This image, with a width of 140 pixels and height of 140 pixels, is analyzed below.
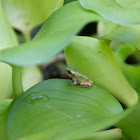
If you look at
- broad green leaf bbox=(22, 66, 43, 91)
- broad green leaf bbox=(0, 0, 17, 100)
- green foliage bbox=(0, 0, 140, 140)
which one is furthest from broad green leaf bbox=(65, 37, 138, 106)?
broad green leaf bbox=(22, 66, 43, 91)

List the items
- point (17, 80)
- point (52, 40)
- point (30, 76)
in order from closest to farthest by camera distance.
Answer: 1. point (52, 40)
2. point (17, 80)
3. point (30, 76)

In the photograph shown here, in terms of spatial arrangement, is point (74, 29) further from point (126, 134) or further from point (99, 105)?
point (126, 134)

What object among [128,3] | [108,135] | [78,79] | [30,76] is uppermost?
[128,3]

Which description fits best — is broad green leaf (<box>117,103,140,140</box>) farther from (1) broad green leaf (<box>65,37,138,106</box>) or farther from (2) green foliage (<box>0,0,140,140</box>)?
(1) broad green leaf (<box>65,37,138,106</box>)

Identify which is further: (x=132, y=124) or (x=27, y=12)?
(x=27, y=12)

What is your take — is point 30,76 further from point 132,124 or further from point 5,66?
point 132,124

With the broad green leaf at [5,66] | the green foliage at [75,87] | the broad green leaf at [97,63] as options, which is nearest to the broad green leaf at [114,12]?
the green foliage at [75,87]

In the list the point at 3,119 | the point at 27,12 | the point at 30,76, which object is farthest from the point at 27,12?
the point at 3,119
